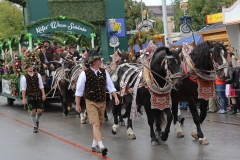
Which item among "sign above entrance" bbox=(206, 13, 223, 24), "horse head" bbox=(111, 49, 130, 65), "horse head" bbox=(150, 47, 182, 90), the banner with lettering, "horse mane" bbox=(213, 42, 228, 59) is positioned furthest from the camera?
"sign above entrance" bbox=(206, 13, 223, 24)

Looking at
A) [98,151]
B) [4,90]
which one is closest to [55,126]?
[98,151]

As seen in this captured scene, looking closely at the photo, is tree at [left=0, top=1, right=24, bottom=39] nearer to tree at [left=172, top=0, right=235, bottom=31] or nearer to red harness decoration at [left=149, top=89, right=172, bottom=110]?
tree at [left=172, top=0, right=235, bottom=31]

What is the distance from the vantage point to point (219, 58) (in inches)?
335

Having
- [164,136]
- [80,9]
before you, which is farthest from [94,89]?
[80,9]

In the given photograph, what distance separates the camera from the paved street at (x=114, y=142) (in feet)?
26.2

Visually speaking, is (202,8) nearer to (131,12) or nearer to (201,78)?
(131,12)

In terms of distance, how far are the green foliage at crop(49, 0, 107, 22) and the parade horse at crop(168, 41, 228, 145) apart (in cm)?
1750

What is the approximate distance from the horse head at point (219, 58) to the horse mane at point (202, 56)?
0.40 feet

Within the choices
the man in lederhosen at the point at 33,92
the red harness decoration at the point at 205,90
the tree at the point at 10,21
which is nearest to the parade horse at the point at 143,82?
the red harness decoration at the point at 205,90

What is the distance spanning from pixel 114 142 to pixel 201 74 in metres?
2.43

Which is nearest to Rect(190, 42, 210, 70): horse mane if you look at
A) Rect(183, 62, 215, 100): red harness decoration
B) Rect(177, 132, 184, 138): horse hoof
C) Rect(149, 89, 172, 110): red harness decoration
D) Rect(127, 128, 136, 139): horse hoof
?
Rect(183, 62, 215, 100): red harness decoration

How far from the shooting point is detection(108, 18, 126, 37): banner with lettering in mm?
26594

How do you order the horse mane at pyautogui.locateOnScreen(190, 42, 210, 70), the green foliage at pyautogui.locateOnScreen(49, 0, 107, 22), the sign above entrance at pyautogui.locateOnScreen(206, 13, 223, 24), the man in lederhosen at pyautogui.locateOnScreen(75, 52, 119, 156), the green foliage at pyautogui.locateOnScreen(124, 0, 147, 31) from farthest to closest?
the green foliage at pyautogui.locateOnScreen(124, 0, 147, 31)
the sign above entrance at pyautogui.locateOnScreen(206, 13, 223, 24)
the green foliage at pyautogui.locateOnScreen(49, 0, 107, 22)
the horse mane at pyautogui.locateOnScreen(190, 42, 210, 70)
the man in lederhosen at pyautogui.locateOnScreen(75, 52, 119, 156)

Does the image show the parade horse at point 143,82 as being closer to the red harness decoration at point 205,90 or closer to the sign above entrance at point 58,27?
the red harness decoration at point 205,90
